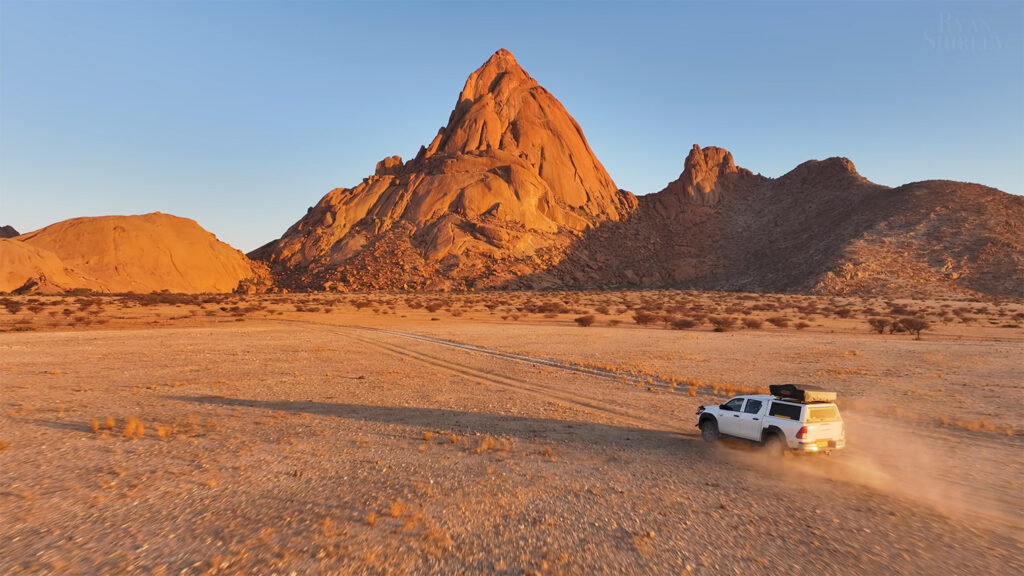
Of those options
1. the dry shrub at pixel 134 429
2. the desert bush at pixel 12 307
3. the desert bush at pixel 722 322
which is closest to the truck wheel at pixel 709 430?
the dry shrub at pixel 134 429

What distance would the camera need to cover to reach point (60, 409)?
14.2 meters

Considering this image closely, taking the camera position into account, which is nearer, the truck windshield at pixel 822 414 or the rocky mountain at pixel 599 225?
the truck windshield at pixel 822 414

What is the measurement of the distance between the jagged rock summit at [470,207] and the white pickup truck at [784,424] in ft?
287

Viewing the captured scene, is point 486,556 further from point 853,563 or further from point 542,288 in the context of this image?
point 542,288

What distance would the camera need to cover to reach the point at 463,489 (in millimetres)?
9039

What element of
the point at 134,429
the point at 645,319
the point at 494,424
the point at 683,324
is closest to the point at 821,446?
the point at 494,424

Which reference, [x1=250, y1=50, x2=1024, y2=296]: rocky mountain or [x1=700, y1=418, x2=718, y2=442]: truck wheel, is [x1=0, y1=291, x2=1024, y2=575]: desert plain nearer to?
[x1=700, y1=418, x2=718, y2=442]: truck wheel

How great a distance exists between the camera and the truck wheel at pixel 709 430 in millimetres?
12414

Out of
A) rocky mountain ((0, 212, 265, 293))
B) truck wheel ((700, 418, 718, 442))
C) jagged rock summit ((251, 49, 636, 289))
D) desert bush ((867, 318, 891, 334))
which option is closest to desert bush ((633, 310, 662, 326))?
desert bush ((867, 318, 891, 334))

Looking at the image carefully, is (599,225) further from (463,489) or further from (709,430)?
(463,489)

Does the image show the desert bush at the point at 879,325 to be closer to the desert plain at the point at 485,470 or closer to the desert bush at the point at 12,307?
the desert plain at the point at 485,470

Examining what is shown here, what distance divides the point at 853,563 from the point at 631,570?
294 centimetres

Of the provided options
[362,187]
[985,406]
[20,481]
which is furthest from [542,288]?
[20,481]

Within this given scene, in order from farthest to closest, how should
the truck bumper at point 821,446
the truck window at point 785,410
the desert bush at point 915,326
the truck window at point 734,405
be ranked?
the desert bush at point 915,326, the truck window at point 734,405, the truck window at point 785,410, the truck bumper at point 821,446
